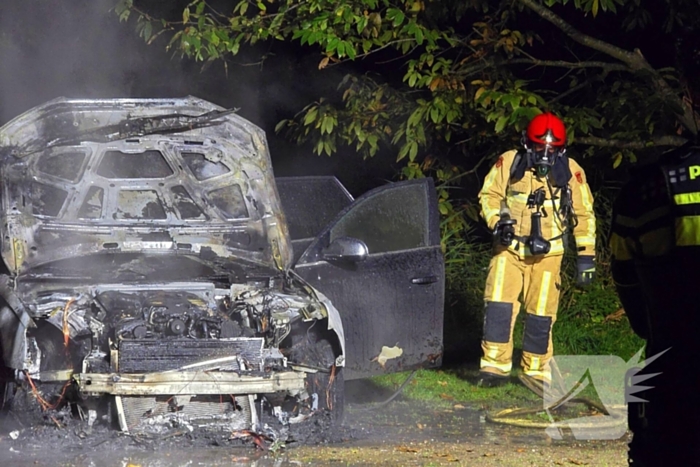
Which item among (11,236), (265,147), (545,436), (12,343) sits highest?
(265,147)

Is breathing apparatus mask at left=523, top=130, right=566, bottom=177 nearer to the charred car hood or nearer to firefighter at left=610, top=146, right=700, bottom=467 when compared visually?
the charred car hood

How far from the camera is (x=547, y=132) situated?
7.70 metres

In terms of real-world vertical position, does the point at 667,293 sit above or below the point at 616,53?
below

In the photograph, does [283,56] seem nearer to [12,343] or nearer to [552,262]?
[552,262]

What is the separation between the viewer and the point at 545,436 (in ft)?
22.2

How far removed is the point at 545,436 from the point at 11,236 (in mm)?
3365

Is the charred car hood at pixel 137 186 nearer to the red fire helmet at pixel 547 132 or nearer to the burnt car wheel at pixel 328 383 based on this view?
the burnt car wheel at pixel 328 383

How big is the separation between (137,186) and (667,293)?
462 centimetres

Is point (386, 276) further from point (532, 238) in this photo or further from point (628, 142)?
point (628, 142)

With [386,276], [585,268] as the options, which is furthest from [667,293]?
[585,268]

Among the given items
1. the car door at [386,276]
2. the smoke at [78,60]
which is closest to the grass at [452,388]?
the car door at [386,276]

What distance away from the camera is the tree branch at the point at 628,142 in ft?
30.3

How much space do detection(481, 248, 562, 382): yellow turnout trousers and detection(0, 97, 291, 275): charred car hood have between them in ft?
5.39

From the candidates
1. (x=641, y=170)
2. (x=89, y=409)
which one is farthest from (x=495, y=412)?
(x=641, y=170)
